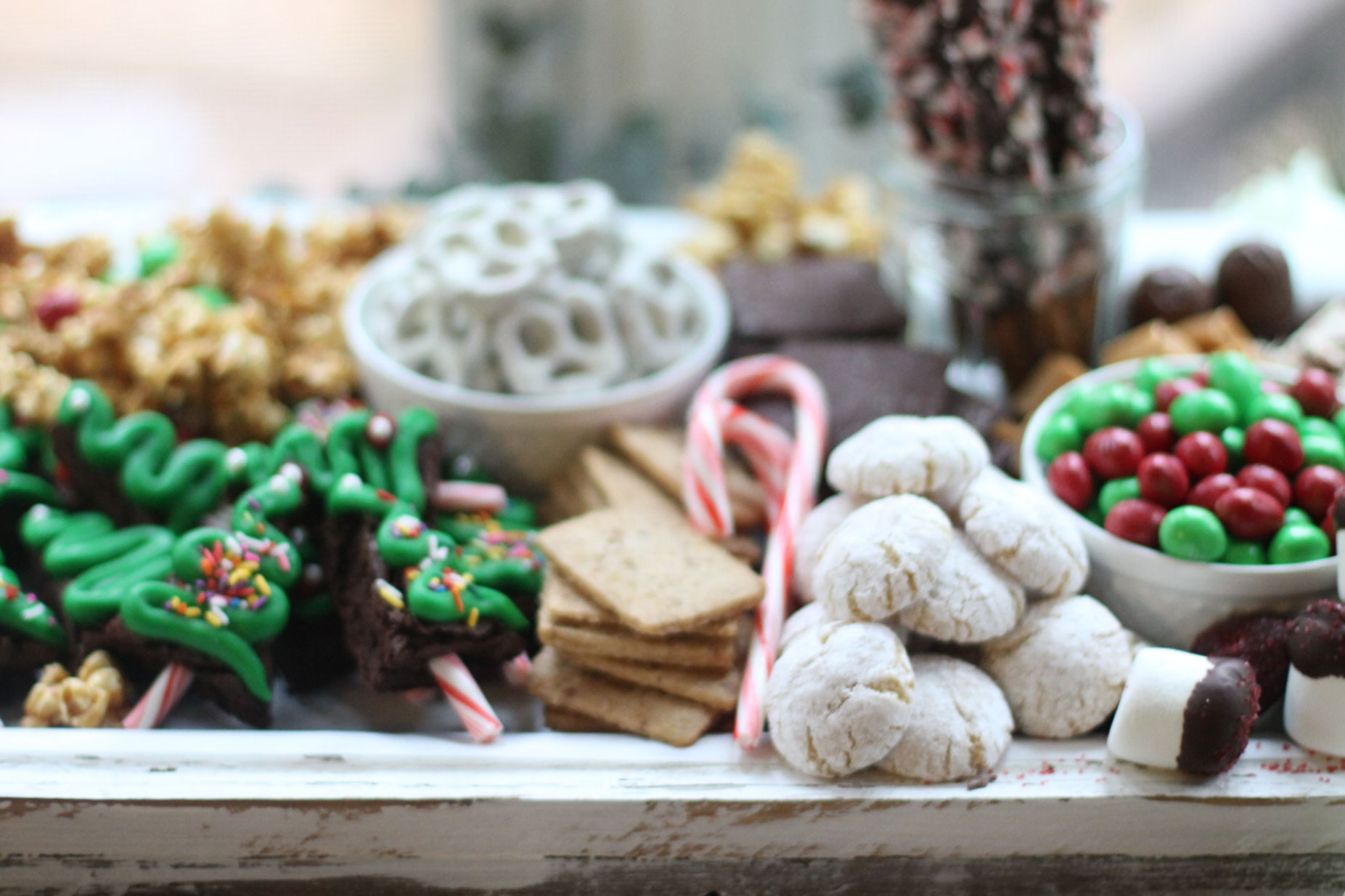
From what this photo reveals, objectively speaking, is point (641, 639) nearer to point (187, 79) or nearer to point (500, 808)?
point (500, 808)

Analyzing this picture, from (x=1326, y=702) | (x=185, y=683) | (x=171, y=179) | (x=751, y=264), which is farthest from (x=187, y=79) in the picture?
(x=1326, y=702)

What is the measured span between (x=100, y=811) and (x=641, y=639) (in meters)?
0.51

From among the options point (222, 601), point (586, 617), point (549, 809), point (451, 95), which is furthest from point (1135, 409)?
point (451, 95)

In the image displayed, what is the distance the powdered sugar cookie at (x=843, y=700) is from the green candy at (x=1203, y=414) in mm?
396

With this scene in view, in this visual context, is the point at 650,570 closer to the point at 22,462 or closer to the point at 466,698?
the point at 466,698

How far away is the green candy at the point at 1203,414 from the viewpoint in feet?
3.76

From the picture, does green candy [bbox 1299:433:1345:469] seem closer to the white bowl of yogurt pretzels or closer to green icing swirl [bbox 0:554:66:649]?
the white bowl of yogurt pretzels

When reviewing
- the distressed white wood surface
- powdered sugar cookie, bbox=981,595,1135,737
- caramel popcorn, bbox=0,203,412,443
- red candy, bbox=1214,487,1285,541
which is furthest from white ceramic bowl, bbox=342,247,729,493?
red candy, bbox=1214,487,1285,541

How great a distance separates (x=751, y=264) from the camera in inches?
65.1

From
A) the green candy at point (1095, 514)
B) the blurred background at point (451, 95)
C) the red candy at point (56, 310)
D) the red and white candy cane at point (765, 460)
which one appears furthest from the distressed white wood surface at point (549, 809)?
the blurred background at point (451, 95)

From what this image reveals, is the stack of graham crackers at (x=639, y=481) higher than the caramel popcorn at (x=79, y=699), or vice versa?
the stack of graham crackers at (x=639, y=481)

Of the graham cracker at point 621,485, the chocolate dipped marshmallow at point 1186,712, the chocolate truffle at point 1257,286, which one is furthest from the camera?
the chocolate truffle at point 1257,286

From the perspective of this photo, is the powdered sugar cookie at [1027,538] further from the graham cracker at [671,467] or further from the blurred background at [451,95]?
the blurred background at [451,95]

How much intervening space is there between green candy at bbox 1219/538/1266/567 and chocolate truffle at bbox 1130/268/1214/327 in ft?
1.97
